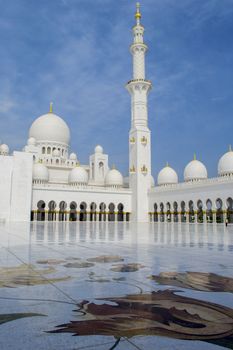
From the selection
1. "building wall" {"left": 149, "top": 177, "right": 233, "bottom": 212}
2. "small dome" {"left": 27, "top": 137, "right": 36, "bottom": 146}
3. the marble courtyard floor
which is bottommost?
the marble courtyard floor

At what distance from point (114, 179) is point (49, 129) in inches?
377

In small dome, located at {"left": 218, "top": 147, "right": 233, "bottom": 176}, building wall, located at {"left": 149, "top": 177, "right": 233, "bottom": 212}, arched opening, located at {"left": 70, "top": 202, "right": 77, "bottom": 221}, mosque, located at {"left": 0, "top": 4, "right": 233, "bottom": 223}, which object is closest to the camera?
building wall, located at {"left": 149, "top": 177, "right": 233, "bottom": 212}

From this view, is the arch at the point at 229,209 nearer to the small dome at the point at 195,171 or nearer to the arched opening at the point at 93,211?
the small dome at the point at 195,171

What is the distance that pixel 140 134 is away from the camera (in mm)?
31609

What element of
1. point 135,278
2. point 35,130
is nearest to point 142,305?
point 135,278

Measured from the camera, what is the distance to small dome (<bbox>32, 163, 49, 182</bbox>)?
1238 inches

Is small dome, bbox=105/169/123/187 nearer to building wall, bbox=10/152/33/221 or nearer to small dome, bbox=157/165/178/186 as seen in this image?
small dome, bbox=157/165/178/186

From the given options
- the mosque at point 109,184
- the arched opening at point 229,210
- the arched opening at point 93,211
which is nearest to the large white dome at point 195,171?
the mosque at point 109,184

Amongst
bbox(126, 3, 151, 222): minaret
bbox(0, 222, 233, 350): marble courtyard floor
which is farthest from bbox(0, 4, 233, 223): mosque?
bbox(0, 222, 233, 350): marble courtyard floor

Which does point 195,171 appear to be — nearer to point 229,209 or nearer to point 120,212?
point 229,209

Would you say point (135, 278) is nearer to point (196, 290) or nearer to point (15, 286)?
point (196, 290)

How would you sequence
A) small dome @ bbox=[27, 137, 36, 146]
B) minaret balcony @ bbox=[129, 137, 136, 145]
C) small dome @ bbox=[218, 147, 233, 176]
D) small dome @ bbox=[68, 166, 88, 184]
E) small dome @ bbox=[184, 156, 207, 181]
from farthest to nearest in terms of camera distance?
1. small dome @ bbox=[27, 137, 36, 146]
2. small dome @ bbox=[68, 166, 88, 184]
3. minaret balcony @ bbox=[129, 137, 136, 145]
4. small dome @ bbox=[184, 156, 207, 181]
5. small dome @ bbox=[218, 147, 233, 176]


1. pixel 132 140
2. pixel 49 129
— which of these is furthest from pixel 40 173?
pixel 132 140

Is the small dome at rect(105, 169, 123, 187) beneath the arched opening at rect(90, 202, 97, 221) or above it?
above
